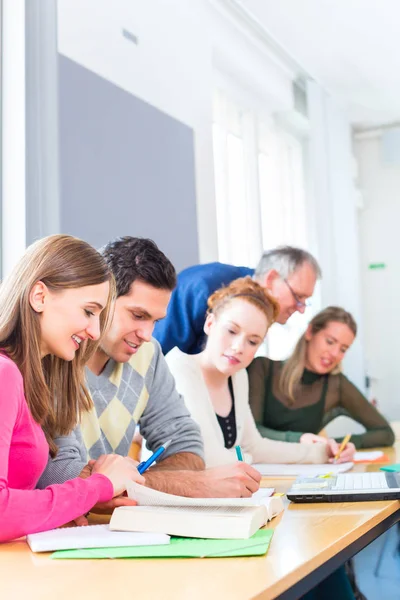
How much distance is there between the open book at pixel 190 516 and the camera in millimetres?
1174

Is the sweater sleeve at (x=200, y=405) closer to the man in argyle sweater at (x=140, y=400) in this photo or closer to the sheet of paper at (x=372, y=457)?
the man in argyle sweater at (x=140, y=400)

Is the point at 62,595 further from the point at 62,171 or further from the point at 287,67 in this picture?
the point at 287,67

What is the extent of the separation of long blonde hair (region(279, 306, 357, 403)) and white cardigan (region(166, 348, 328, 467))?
523mm

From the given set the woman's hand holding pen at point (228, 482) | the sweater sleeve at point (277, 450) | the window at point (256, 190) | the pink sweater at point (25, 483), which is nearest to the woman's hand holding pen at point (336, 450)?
the sweater sleeve at point (277, 450)

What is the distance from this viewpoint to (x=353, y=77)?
5113mm

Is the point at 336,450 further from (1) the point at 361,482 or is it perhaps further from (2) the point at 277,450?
(1) the point at 361,482

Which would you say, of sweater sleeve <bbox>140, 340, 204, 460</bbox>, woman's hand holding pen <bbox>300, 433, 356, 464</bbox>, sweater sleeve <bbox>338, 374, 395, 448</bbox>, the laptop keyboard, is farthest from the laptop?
sweater sleeve <bbox>338, 374, 395, 448</bbox>

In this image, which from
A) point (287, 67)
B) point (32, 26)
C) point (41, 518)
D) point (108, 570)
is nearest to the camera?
point (108, 570)

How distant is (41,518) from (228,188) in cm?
340

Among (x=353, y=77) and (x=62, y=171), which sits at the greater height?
(x=353, y=77)

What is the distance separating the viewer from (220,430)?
227 centimetres

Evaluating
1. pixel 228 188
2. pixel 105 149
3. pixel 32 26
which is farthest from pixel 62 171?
pixel 228 188

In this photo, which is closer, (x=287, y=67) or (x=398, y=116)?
(x=287, y=67)

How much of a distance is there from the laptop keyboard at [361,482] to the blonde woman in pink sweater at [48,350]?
A: 0.49m
